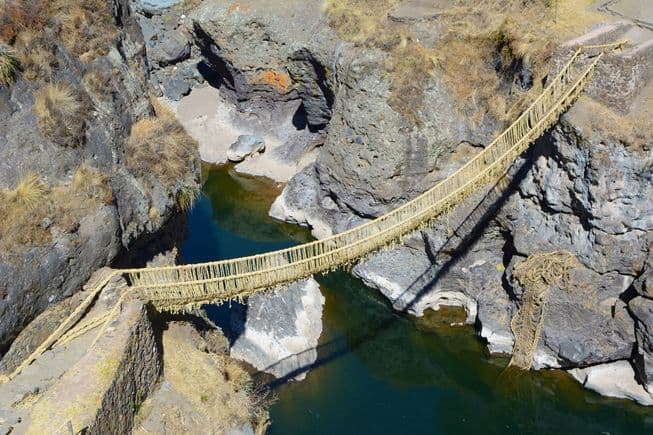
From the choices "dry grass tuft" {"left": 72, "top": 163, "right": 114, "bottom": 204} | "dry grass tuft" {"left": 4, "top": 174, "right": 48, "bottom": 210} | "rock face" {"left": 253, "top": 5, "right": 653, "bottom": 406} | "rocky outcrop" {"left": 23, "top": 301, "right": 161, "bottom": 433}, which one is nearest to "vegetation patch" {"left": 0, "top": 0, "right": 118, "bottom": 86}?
"dry grass tuft" {"left": 72, "top": 163, "right": 114, "bottom": 204}

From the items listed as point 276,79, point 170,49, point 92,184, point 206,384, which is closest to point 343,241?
point 206,384

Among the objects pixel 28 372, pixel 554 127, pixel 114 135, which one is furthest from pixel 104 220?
pixel 554 127

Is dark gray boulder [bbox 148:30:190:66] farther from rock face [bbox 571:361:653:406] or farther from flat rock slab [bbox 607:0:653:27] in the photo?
rock face [bbox 571:361:653:406]

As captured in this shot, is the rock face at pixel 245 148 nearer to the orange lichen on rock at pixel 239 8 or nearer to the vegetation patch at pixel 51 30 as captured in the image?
the orange lichen on rock at pixel 239 8

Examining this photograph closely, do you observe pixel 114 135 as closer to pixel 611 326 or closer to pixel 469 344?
pixel 469 344

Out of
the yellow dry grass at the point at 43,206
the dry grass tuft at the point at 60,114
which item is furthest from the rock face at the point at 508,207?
the dry grass tuft at the point at 60,114

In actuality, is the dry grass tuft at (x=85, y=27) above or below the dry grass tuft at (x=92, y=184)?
above

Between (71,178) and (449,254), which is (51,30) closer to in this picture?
(71,178)
